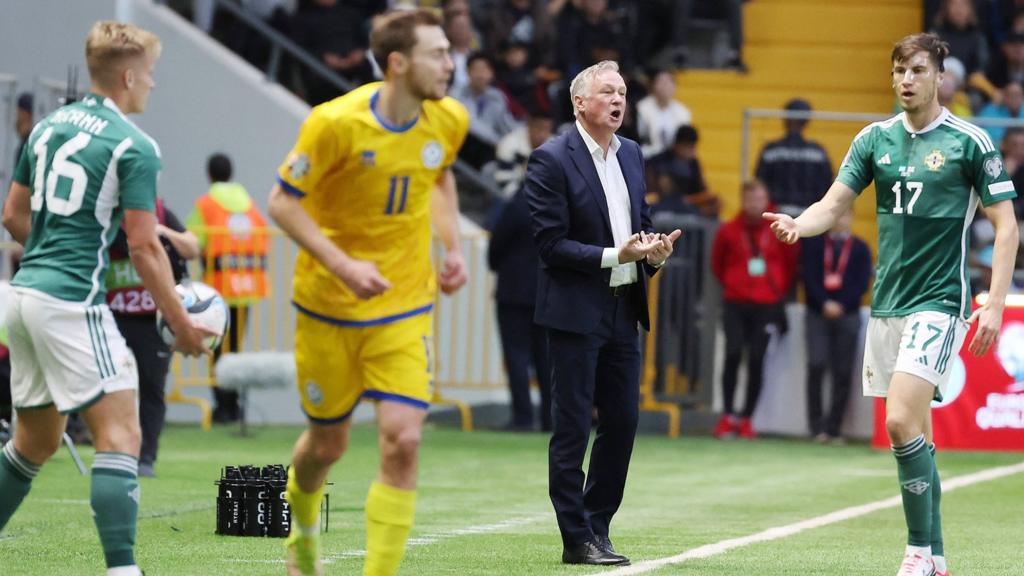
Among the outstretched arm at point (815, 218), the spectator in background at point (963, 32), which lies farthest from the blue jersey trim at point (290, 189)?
the spectator in background at point (963, 32)

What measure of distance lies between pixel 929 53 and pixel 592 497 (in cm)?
244

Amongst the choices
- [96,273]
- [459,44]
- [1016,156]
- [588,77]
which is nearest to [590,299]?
[588,77]

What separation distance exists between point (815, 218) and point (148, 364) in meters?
5.33

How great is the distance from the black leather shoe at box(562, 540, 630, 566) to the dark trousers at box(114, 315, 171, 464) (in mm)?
4343

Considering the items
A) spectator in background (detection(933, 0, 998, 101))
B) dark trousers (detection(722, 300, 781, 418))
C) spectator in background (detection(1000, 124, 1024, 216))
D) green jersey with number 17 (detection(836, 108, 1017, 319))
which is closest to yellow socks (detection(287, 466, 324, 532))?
green jersey with number 17 (detection(836, 108, 1017, 319))

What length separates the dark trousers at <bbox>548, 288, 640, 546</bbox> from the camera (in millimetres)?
7961

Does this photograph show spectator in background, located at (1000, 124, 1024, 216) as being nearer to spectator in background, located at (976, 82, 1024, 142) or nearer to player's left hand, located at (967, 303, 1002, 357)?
spectator in background, located at (976, 82, 1024, 142)

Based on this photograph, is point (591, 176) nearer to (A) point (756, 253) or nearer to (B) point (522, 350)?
(B) point (522, 350)

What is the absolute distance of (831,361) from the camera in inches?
648

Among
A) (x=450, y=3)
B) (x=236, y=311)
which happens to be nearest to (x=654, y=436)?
(x=236, y=311)

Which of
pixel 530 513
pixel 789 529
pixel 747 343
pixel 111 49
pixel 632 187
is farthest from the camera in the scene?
pixel 747 343

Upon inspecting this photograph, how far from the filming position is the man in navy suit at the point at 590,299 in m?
7.95

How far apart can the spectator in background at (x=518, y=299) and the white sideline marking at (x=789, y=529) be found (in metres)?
4.34

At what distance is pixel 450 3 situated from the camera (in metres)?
20.3
